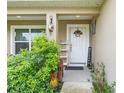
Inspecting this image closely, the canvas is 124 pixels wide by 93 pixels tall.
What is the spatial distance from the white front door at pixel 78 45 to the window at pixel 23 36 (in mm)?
1956

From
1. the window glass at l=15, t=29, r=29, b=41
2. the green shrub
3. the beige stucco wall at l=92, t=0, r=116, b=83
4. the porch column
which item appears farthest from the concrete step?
the window glass at l=15, t=29, r=29, b=41

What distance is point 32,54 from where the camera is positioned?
24.4 ft

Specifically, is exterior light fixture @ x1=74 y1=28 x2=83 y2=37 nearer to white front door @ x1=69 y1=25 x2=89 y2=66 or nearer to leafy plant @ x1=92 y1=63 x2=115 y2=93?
white front door @ x1=69 y1=25 x2=89 y2=66

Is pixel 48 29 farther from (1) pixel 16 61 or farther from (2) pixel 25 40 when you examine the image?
(2) pixel 25 40

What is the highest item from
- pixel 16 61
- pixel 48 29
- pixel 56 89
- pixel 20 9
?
pixel 20 9

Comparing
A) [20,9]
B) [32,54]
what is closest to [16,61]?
[32,54]

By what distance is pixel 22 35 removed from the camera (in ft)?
45.5

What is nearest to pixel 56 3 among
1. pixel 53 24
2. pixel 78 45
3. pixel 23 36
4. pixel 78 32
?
pixel 53 24

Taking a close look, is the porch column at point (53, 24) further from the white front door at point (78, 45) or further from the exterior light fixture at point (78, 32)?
the exterior light fixture at point (78, 32)

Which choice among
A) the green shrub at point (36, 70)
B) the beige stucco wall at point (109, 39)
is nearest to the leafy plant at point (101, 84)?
the beige stucco wall at point (109, 39)

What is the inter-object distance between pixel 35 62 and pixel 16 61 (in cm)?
79

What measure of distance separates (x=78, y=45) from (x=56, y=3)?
5779 millimetres
